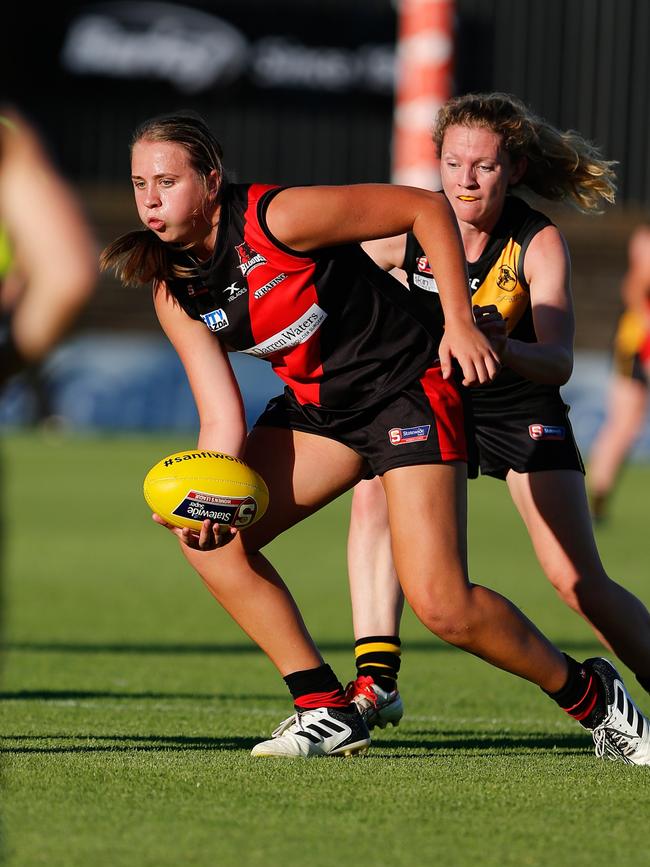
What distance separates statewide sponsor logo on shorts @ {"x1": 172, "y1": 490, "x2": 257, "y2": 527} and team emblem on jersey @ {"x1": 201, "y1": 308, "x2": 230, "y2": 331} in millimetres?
524

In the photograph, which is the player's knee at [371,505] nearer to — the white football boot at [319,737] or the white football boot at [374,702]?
the white football boot at [374,702]

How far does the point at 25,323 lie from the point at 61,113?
1097 inches

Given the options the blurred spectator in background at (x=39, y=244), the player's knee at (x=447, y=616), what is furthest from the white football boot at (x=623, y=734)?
the blurred spectator in background at (x=39, y=244)

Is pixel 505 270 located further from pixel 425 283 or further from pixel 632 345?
pixel 632 345

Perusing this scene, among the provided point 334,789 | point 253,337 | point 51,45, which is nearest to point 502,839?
point 334,789

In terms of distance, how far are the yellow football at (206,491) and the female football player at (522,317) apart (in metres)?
0.81

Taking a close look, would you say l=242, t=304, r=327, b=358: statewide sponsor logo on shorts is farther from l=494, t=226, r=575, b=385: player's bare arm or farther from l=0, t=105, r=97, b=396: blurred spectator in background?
l=0, t=105, r=97, b=396: blurred spectator in background

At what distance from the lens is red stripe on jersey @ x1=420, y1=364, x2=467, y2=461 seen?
15.5 feet

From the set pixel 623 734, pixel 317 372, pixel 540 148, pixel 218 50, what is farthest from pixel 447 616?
pixel 218 50

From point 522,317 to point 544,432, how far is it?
16.0 inches

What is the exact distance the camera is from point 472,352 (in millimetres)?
4418

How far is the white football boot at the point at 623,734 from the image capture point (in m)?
4.80

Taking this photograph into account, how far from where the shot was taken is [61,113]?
29688mm

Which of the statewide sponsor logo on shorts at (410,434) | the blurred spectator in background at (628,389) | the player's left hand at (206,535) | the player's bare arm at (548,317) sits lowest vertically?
the blurred spectator in background at (628,389)
